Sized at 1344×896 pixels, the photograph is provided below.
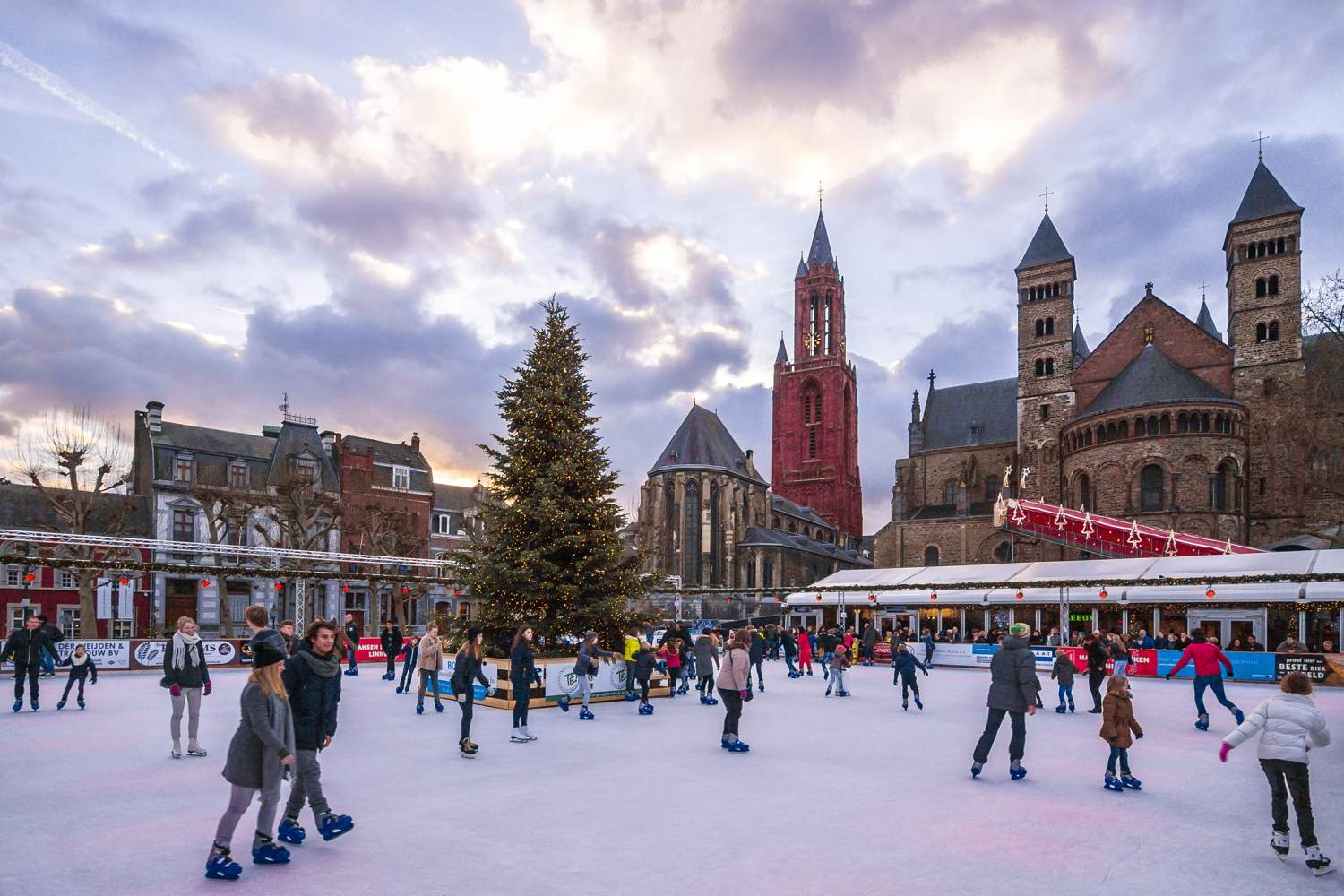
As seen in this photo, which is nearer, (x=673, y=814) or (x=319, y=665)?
(x=319, y=665)

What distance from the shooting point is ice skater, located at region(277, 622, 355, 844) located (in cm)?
663

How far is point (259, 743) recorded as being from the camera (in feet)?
19.6

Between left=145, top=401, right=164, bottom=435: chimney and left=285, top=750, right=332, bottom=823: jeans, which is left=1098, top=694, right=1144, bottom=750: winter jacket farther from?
left=145, top=401, right=164, bottom=435: chimney

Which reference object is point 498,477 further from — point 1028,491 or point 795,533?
point 795,533

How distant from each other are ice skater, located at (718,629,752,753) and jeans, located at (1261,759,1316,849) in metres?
6.13

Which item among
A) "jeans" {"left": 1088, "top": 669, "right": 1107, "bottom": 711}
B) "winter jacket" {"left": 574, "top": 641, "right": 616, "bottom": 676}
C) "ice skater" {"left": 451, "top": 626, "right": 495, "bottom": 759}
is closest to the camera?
"ice skater" {"left": 451, "top": 626, "right": 495, "bottom": 759}

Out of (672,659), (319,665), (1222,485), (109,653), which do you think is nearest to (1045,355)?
(1222,485)

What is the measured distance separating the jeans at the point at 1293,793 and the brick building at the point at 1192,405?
150ft

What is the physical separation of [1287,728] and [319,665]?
24.8 feet

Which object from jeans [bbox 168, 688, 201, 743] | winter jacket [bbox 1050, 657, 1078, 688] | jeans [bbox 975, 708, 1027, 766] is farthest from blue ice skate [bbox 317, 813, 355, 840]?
winter jacket [bbox 1050, 657, 1078, 688]

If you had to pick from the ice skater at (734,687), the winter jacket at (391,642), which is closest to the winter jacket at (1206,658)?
the ice skater at (734,687)

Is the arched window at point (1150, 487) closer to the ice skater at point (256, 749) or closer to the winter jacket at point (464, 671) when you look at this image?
the winter jacket at point (464, 671)

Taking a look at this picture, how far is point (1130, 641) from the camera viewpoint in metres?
29.9

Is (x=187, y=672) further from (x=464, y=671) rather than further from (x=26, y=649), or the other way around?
(x=26, y=649)
